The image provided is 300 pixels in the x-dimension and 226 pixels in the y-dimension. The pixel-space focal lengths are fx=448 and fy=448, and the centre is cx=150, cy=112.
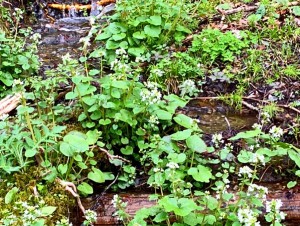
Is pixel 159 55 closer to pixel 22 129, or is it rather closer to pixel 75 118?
pixel 75 118

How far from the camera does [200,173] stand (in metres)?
3.21

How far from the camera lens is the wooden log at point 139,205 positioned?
3131 mm

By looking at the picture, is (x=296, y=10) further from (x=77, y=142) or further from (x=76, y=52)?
(x=77, y=142)

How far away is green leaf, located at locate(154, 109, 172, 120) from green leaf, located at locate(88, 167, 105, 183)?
0.66 m

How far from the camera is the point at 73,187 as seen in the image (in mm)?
3189

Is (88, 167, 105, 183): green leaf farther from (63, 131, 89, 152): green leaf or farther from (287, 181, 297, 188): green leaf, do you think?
Result: (287, 181, 297, 188): green leaf

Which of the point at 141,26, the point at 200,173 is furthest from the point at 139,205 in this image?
the point at 141,26

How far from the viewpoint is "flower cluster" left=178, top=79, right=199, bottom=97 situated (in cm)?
421

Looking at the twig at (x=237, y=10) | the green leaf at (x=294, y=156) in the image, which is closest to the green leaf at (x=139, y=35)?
the twig at (x=237, y=10)

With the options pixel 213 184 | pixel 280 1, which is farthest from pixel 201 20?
pixel 213 184

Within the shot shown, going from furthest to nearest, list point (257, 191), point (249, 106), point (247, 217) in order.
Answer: point (249, 106), point (257, 191), point (247, 217)

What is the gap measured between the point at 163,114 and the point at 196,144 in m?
0.44

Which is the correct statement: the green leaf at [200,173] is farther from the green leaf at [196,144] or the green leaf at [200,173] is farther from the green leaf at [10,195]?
the green leaf at [10,195]

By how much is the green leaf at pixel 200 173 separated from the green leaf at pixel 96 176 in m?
0.65
